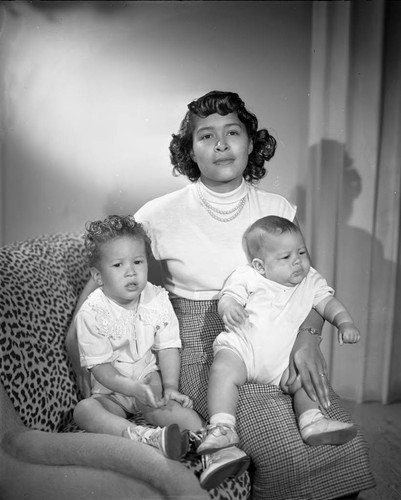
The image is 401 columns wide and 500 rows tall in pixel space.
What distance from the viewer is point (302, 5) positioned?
2055 millimetres

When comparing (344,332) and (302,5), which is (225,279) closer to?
(344,332)

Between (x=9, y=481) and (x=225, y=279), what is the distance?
0.84 metres

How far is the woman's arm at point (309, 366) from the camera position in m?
1.55

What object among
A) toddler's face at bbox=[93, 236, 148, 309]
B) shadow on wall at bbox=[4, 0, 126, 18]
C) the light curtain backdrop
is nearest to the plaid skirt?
toddler's face at bbox=[93, 236, 148, 309]

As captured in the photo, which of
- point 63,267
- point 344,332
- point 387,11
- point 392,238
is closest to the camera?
point 344,332

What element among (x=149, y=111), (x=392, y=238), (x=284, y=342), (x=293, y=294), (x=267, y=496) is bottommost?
(x=267, y=496)

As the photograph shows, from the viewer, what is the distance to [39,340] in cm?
159

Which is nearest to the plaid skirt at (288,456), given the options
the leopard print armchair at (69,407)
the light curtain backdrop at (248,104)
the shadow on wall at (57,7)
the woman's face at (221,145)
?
the leopard print armchair at (69,407)

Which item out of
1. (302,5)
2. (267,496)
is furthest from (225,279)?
(302,5)

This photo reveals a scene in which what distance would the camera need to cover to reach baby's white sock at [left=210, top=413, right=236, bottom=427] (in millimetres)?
1435

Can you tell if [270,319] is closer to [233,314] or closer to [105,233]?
[233,314]

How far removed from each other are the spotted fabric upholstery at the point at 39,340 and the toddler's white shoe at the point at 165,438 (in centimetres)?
8

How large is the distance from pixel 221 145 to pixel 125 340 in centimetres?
65

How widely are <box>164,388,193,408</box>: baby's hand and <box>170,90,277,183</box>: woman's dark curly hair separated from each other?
75 centimetres
